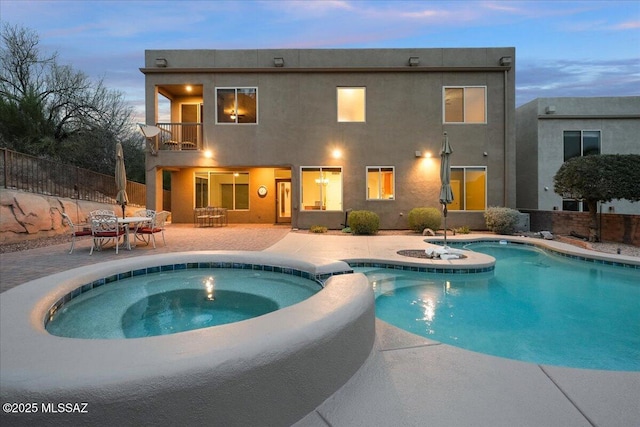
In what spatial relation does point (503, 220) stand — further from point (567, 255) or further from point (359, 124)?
point (359, 124)

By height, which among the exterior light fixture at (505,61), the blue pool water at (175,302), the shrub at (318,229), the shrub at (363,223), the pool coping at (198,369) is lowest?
the blue pool water at (175,302)

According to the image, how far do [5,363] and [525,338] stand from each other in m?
4.69

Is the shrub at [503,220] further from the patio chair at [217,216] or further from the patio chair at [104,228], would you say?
the patio chair at [104,228]

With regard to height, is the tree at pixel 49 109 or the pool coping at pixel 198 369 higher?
the tree at pixel 49 109

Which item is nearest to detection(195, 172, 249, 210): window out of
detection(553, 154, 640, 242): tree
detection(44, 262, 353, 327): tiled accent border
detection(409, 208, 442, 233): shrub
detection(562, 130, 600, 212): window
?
detection(409, 208, 442, 233): shrub

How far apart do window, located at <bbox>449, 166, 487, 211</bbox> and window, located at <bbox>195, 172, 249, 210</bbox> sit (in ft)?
29.4

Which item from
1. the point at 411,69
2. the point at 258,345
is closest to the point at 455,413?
the point at 258,345

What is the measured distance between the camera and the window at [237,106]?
14203 mm

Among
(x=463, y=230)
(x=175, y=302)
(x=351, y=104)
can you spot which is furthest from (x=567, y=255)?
(x=175, y=302)

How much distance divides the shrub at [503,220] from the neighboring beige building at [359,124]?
50.5 inches

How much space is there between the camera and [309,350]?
2318 mm

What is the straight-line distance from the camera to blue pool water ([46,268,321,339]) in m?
4.02

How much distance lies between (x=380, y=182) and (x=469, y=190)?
3.49 metres

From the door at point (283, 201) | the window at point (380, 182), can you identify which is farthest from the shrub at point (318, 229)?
the door at point (283, 201)
